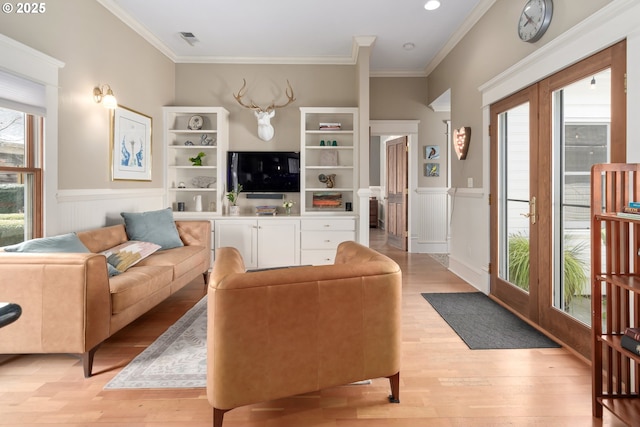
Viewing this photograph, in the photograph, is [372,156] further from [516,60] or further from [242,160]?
[516,60]

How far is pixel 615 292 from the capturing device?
185 centimetres

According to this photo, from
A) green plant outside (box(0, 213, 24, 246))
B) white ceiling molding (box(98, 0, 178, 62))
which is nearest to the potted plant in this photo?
white ceiling molding (box(98, 0, 178, 62))

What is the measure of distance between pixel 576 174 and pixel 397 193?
4.45m

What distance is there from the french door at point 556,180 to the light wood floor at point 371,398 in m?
0.48

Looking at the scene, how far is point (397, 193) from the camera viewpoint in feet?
23.2

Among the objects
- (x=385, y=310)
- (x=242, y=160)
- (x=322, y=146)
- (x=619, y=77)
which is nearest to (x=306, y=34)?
(x=322, y=146)

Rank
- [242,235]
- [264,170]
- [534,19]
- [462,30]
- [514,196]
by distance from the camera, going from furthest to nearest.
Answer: [264,170], [242,235], [462,30], [514,196], [534,19]

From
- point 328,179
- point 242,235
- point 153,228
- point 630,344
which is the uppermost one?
point 328,179

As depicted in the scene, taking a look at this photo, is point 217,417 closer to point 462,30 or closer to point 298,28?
point 298,28

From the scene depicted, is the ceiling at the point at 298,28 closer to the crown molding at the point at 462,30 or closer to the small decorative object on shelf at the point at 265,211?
the crown molding at the point at 462,30

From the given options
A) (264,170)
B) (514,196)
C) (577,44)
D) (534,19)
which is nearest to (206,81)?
(264,170)

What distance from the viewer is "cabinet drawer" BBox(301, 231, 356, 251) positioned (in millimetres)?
4980

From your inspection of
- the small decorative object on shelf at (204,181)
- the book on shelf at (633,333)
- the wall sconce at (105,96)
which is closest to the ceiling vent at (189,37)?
the wall sconce at (105,96)

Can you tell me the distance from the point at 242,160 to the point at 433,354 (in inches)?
148
